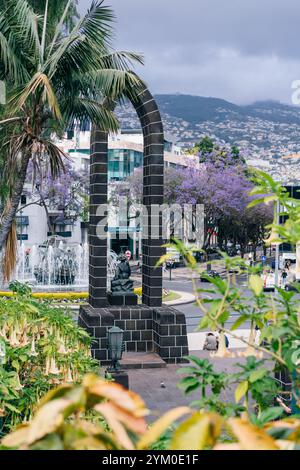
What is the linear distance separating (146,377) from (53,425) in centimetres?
1481

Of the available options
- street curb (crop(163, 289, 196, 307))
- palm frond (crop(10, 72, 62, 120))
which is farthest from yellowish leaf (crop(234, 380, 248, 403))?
street curb (crop(163, 289, 196, 307))

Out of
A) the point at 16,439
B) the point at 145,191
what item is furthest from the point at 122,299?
the point at 16,439

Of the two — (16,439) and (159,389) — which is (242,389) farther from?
(159,389)

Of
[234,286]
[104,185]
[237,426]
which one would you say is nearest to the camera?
[237,426]

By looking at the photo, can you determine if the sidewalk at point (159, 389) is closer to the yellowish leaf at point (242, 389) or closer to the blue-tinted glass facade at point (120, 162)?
the yellowish leaf at point (242, 389)

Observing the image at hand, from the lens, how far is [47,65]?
1514cm

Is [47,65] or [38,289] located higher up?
[47,65]

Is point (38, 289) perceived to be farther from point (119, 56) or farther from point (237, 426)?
point (237, 426)

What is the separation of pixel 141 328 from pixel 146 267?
1.62 m

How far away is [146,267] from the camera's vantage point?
18891 mm

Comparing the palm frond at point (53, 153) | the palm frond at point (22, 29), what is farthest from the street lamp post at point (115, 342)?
the palm frond at point (22, 29)

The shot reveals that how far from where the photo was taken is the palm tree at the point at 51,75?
1509 centimetres

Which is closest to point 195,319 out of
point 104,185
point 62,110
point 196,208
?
point 104,185
